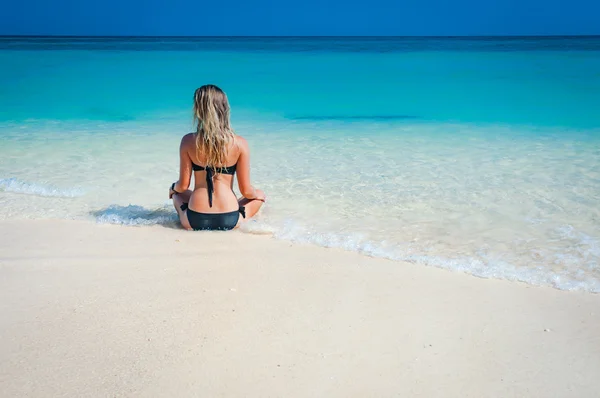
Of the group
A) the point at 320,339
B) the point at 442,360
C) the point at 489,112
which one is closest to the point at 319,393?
the point at 320,339

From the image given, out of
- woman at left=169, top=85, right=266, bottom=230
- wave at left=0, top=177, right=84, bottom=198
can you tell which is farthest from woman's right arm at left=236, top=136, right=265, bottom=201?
→ wave at left=0, top=177, right=84, bottom=198

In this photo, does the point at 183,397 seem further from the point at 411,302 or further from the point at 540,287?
the point at 540,287

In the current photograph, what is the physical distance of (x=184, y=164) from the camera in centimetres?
363

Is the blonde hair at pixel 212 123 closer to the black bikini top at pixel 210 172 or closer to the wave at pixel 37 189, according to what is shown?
the black bikini top at pixel 210 172

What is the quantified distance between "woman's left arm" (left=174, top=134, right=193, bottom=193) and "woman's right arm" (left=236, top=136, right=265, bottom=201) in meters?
0.30

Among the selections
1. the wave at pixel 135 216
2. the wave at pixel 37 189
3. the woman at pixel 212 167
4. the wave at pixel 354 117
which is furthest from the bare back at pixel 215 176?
the wave at pixel 354 117

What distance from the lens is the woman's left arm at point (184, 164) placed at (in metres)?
3.55

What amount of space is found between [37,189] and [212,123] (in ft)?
6.60

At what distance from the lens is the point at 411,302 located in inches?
Answer: 104

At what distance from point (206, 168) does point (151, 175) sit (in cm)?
178

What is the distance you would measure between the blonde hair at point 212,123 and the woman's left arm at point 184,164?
89 millimetres

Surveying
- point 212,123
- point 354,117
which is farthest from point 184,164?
point 354,117

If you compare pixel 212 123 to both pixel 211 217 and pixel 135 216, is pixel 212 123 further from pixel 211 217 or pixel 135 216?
pixel 135 216

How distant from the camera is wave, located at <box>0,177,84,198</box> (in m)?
4.55
